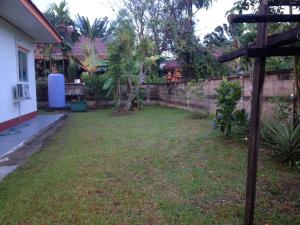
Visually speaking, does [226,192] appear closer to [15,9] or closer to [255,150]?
[255,150]

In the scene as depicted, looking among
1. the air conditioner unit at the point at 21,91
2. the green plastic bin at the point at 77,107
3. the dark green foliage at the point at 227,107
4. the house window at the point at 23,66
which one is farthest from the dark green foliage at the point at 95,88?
the dark green foliage at the point at 227,107

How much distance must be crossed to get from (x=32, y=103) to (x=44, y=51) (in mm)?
8660

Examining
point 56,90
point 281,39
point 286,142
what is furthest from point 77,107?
point 281,39

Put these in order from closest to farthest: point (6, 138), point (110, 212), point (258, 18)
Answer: point (258, 18), point (110, 212), point (6, 138)

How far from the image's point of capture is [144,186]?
4.55m

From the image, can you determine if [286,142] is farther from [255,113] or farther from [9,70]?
[9,70]

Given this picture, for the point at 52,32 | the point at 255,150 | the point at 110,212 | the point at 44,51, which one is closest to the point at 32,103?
the point at 52,32

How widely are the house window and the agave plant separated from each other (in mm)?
8099

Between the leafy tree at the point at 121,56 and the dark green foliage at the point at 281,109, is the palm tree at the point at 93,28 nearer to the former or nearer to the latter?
the leafy tree at the point at 121,56

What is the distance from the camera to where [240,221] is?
344 centimetres

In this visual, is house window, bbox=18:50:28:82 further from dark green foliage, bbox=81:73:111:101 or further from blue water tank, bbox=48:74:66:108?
dark green foliage, bbox=81:73:111:101

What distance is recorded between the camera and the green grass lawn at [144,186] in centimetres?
359

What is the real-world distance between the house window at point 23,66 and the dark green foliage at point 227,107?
21.5 feet

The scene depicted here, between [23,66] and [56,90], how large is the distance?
14.2 feet
